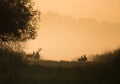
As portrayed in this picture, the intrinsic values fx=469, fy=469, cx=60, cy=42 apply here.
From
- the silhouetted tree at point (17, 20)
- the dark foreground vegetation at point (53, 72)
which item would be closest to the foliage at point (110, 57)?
the dark foreground vegetation at point (53, 72)

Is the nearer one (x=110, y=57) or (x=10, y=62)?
(x=10, y=62)

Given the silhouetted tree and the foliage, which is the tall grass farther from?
the foliage

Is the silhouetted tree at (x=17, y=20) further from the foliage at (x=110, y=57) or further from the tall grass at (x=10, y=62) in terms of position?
the foliage at (x=110, y=57)

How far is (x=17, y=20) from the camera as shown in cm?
4166

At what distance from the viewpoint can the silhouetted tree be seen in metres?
40.9

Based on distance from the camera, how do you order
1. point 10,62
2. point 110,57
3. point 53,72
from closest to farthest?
point 53,72 → point 10,62 → point 110,57

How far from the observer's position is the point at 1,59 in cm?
3981

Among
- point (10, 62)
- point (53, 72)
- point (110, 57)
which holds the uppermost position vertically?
point (110, 57)

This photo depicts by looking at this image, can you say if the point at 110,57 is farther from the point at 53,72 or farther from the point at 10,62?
the point at 10,62

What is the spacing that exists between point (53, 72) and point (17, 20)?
6.51 m

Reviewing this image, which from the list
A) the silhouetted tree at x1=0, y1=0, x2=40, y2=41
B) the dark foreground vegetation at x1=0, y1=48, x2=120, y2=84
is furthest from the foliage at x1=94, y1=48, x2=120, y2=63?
the silhouetted tree at x1=0, y1=0, x2=40, y2=41

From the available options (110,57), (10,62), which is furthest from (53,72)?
(110,57)

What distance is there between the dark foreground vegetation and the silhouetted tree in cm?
159

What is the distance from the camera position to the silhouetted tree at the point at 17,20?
4088 centimetres
